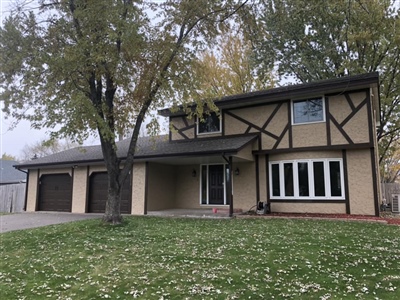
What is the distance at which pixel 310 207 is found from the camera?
1208cm

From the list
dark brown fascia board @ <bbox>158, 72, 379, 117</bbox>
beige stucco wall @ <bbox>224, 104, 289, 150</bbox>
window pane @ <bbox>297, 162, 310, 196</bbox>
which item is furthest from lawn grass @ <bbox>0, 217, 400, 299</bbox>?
dark brown fascia board @ <bbox>158, 72, 379, 117</bbox>

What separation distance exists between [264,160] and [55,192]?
11.6 meters

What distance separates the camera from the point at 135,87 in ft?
35.0

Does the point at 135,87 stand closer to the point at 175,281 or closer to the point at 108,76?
the point at 108,76

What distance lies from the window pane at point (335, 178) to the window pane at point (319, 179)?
33 cm

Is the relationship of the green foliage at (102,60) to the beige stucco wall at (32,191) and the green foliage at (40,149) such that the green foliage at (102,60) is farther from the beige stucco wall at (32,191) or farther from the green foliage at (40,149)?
the green foliage at (40,149)

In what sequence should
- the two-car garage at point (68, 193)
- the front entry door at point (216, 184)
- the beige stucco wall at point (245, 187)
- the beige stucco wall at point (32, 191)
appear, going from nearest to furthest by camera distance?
the beige stucco wall at point (245, 187)
the front entry door at point (216, 184)
the two-car garage at point (68, 193)
the beige stucco wall at point (32, 191)

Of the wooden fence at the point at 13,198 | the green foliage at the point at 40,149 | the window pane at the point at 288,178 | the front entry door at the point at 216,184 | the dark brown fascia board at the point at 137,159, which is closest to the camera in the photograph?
the dark brown fascia board at the point at 137,159

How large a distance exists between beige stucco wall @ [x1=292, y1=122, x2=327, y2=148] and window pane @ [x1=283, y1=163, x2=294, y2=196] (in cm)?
90

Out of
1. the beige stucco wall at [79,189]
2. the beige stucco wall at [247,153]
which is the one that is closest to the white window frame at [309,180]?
the beige stucco wall at [247,153]

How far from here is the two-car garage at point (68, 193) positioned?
14.8 metres

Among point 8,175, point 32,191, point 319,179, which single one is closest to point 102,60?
point 319,179

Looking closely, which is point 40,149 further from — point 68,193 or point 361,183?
point 361,183

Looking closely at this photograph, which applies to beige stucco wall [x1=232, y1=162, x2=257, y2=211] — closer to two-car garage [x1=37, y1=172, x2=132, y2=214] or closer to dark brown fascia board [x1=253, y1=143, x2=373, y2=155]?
dark brown fascia board [x1=253, y1=143, x2=373, y2=155]
